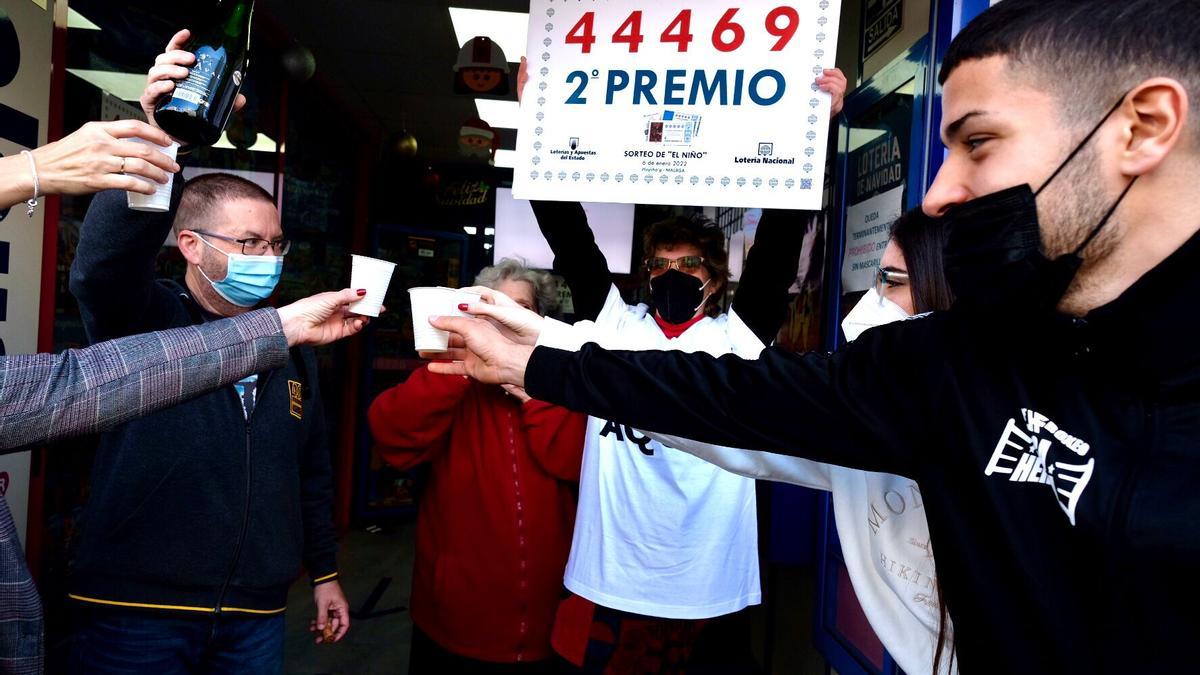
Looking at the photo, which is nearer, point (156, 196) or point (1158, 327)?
point (1158, 327)

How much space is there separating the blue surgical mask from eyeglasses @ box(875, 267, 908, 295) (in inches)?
61.4

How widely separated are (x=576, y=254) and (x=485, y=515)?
0.87 m

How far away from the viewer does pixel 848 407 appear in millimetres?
1180

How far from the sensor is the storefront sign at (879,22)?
97.8 inches

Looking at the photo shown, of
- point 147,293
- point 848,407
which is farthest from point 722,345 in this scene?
point 147,293

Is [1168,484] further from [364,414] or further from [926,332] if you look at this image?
[364,414]

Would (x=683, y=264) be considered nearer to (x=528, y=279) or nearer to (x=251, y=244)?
(x=528, y=279)

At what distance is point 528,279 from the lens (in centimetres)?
257

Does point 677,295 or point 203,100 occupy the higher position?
point 203,100

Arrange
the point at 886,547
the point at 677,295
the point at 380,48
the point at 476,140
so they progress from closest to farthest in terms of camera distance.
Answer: the point at 886,547, the point at 677,295, the point at 380,48, the point at 476,140

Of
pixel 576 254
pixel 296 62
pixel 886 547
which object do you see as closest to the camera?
pixel 886 547

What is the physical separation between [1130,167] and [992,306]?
22 cm

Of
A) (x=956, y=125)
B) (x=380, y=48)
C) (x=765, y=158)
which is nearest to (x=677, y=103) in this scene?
(x=765, y=158)

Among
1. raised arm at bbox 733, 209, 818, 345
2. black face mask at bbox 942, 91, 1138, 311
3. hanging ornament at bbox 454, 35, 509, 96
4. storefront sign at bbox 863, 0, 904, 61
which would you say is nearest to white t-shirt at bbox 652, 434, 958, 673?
black face mask at bbox 942, 91, 1138, 311
